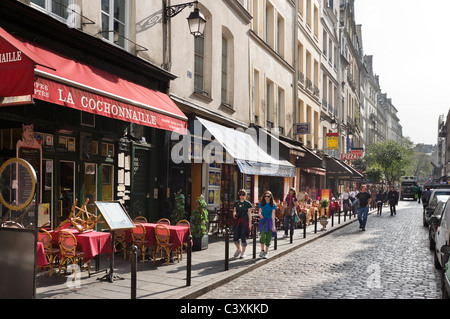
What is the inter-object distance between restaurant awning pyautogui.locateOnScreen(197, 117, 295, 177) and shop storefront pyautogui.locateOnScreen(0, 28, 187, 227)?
1778 millimetres

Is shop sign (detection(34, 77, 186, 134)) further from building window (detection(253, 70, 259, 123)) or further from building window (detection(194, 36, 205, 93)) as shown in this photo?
building window (detection(253, 70, 259, 123))

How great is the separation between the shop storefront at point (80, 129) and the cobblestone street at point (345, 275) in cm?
366

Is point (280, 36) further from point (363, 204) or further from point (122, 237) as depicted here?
point (122, 237)

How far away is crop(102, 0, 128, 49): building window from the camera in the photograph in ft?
31.9

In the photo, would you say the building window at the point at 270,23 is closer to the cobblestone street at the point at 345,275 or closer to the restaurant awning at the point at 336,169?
the restaurant awning at the point at 336,169

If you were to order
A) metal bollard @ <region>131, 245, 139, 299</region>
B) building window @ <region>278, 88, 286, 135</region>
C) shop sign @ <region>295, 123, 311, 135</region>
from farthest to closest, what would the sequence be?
1. shop sign @ <region>295, 123, 311, 135</region>
2. building window @ <region>278, 88, 286, 135</region>
3. metal bollard @ <region>131, 245, 139, 299</region>

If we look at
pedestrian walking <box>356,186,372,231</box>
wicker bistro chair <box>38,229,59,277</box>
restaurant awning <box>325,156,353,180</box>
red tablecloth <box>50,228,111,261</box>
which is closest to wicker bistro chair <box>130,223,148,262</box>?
red tablecloth <box>50,228,111,261</box>

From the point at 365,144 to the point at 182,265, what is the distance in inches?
2200

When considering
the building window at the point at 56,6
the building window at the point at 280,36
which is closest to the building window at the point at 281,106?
the building window at the point at 280,36

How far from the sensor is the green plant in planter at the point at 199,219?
1040 centimetres

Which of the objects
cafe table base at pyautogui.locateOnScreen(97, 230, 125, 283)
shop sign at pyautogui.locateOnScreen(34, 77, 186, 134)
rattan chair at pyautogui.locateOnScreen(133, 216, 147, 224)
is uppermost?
shop sign at pyautogui.locateOnScreen(34, 77, 186, 134)

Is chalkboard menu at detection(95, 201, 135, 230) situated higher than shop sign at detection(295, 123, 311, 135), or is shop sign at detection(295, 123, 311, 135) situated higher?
shop sign at detection(295, 123, 311, 135)

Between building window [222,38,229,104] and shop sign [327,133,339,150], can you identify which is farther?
shop sign [327,133,339,150]

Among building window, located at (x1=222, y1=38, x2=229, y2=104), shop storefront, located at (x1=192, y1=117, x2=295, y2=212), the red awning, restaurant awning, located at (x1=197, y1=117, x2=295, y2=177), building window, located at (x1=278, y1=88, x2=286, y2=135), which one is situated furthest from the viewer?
building window, located at (x1=278, y1=88, x2=286, y2=135)
